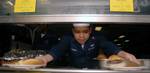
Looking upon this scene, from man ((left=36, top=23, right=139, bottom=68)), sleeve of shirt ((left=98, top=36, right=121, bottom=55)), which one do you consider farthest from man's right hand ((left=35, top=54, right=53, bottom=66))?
sleeve of shirt ((left=98, top=36, right=121, bottom=55))

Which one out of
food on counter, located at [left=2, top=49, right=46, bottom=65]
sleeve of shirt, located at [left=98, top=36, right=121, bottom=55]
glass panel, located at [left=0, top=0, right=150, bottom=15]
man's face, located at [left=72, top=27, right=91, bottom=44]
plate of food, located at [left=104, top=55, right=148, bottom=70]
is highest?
glass panel, located at [left=0, top=0, right=150, bottom=15]

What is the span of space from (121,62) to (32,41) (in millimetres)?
640

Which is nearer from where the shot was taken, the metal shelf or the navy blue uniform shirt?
the metal shelf

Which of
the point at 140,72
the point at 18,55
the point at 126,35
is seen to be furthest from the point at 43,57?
the point at 126,35

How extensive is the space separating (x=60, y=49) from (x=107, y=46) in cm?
25

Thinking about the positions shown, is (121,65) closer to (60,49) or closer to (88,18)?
(88,18)

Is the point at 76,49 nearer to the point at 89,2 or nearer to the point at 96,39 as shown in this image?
the point at 96,39

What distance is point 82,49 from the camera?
4.86ft

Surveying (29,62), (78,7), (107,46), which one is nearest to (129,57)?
(107,46)

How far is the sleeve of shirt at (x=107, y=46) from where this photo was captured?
1.42 meters

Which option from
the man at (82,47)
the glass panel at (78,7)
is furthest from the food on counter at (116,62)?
the glass panel at (78,7)

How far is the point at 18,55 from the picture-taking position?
139 cm

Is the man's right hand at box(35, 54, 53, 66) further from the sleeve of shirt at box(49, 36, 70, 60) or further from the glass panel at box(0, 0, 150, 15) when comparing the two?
the glass panel at box(0, 0, 150, 15)

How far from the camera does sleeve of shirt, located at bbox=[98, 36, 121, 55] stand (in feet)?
4.67
